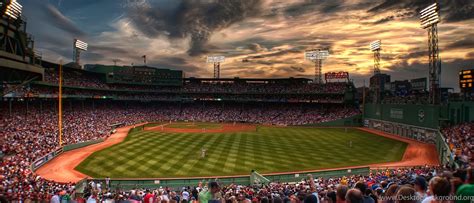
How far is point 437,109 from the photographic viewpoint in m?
41.8

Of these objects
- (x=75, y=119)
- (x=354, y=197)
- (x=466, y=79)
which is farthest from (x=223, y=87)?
(x=354, y=197)

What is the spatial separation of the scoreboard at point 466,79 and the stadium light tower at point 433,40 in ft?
9.52

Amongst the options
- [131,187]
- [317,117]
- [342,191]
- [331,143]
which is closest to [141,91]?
[317,117]

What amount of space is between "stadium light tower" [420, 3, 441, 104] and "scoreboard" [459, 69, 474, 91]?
2903mm

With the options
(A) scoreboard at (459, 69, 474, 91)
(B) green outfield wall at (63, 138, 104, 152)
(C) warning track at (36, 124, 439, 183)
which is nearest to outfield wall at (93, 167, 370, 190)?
(C) warning track at (36, 124, 439, 183)

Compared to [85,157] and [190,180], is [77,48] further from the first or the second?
[190,180]

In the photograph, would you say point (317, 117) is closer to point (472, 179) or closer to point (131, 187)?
point (131, 187)

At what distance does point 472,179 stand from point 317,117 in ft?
226

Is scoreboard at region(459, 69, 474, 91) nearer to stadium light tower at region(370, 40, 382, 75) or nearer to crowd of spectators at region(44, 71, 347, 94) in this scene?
stadium light tower at region(370, 40, 382, 75)

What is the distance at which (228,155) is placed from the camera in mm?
34344

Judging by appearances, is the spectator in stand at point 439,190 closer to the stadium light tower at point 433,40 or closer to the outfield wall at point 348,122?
the stadium light tower at point 433,40

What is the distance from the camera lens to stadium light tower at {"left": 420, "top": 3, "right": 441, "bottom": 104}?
42.0 metres

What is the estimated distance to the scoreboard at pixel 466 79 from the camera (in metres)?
40.7

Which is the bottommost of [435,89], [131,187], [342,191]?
[131,187]
